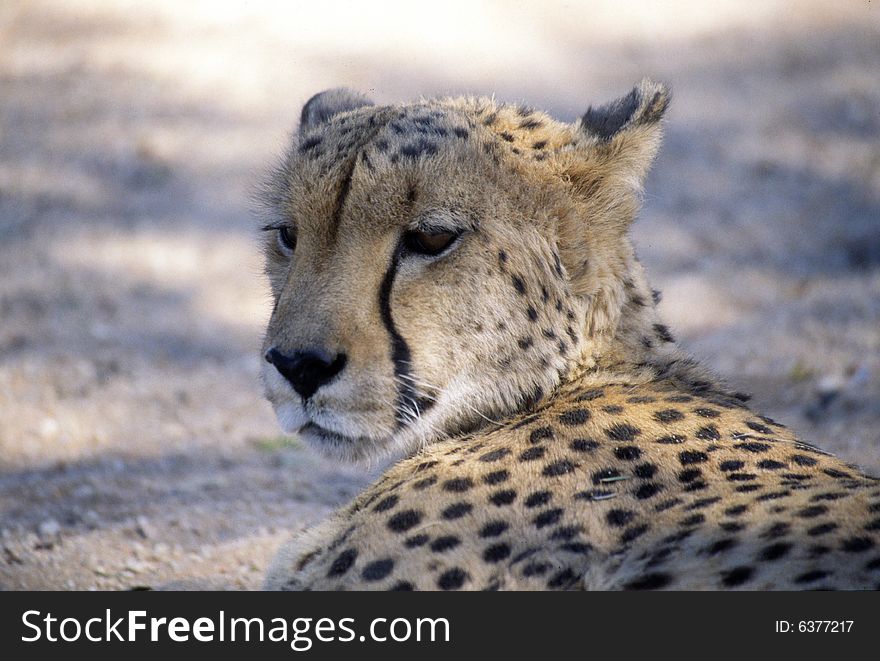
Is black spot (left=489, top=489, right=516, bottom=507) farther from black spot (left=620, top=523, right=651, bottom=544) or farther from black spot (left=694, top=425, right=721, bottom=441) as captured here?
black spot (left=694, top=425, right=721, bottom=441)

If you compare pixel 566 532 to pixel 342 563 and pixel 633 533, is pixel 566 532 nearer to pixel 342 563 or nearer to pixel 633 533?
pixel 633 533

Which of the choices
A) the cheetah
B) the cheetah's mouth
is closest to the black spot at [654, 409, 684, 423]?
the cheetah

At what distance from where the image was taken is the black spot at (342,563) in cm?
195

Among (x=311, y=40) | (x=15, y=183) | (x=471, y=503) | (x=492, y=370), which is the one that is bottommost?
(x=471, y=503)

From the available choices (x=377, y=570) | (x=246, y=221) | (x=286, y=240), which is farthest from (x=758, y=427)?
(x=246, y=221)

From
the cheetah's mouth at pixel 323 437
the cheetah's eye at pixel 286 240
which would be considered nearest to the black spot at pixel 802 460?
the cheetah's mouth at pixel 323 437

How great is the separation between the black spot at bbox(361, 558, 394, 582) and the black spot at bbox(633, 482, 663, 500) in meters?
0.43

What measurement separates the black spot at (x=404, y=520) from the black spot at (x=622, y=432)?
0.38m

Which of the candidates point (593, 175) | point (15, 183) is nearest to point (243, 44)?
point (15, 183)

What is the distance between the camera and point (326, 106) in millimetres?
2662

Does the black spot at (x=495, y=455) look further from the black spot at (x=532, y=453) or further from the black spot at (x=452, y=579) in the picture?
the black spot at (x=452, y=579)
